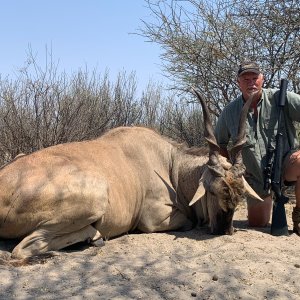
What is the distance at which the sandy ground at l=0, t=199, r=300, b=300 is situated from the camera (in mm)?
3463

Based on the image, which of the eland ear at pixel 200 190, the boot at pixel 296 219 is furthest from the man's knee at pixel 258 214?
the eland ear at pixel 200 190

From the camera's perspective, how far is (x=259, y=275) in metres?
3.85

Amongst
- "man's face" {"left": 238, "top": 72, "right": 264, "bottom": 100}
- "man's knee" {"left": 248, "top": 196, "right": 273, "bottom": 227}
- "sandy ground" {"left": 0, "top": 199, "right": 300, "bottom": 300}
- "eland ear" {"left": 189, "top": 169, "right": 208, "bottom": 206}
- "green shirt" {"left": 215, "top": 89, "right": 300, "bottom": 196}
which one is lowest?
"sandy ground" {"left": 0, "top": 199, "right": 300, "bottom": 300}

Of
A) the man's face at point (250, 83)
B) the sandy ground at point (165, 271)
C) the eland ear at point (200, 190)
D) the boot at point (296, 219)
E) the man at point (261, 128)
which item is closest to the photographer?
the sandy ground at point (165, 271)

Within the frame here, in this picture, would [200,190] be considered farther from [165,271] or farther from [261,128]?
[165,271]

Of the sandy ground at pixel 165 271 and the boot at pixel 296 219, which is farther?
the boot at pixel 296 219

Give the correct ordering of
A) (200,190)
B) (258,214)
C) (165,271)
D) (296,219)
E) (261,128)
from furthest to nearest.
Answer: (258,214)
(261,128)
(296,219)
(200,190)
(165,271)

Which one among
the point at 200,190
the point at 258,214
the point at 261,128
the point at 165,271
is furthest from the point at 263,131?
the point at 165,271

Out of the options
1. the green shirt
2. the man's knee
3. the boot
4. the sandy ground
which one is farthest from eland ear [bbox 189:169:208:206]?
the boot

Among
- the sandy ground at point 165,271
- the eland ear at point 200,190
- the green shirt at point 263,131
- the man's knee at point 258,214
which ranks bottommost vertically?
the sandy ground at point 165,271

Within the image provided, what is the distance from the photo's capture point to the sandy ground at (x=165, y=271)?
3463mm

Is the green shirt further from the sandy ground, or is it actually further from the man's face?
the sandy ground

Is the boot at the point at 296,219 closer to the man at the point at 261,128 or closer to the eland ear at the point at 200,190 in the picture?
the man at the point at 261,128

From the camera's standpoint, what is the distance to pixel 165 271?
391 centimetres
